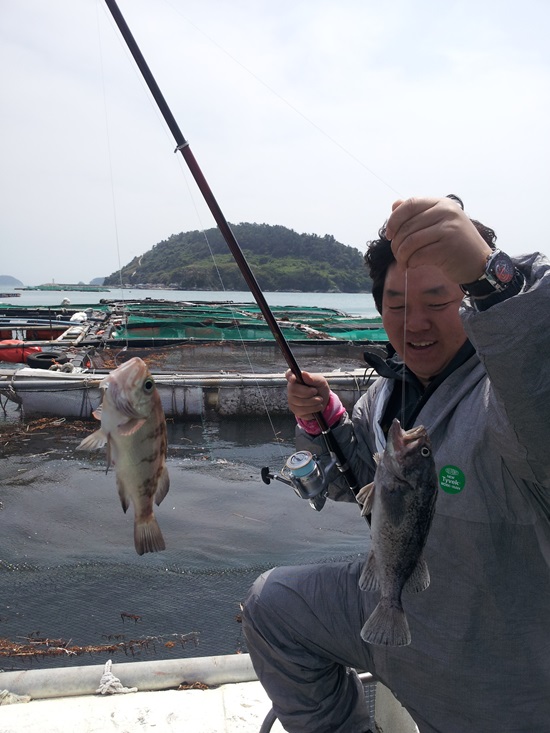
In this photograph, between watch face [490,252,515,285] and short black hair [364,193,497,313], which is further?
short black hair [364,193,497,313]

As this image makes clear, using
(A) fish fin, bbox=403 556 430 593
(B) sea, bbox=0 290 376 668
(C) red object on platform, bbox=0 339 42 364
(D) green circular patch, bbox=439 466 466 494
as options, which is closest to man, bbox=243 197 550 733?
(D) green circular patch, bbox=439 466 466 494

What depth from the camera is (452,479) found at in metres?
2.27

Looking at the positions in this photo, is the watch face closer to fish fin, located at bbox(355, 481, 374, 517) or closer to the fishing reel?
fish fin, located at bbox(355, 481, 374, 517)

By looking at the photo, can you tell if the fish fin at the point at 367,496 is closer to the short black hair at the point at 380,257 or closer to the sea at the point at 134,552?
the short black hair at the point at 380,257

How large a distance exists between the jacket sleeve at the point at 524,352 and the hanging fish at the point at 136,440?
46.6 inches

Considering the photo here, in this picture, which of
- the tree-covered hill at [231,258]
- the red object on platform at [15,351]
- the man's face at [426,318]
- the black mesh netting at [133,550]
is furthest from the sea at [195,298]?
the man's face at [426,318]

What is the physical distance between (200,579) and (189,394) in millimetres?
6150

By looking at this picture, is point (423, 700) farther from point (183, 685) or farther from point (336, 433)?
point (183, 685)

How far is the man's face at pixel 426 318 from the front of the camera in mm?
2590

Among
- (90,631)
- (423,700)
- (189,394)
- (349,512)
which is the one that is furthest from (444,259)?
(189,394)

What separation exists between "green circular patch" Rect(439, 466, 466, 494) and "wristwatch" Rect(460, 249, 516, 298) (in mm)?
755

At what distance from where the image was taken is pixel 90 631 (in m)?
4.81

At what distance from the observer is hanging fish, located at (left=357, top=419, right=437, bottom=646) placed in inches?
78.3

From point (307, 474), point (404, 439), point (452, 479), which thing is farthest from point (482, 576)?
point (307, 474)
